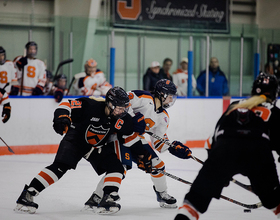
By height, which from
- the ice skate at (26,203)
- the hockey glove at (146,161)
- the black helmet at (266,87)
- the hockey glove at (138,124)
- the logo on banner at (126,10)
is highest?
the logo on banner at (126,10)

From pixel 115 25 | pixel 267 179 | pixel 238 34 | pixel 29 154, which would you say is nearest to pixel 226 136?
pixel 267 179

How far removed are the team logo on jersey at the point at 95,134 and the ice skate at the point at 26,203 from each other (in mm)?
533

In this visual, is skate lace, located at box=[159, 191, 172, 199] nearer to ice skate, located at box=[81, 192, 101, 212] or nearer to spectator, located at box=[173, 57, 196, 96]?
ice skate, located at box=[81, 192, 101, 212]

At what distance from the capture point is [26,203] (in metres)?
3.07

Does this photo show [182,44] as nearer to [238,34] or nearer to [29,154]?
[238,34]

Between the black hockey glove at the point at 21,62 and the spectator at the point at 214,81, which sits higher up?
the black hockey glove at the point at 21,62

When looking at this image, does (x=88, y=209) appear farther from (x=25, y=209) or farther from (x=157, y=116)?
(x=157, y=116)

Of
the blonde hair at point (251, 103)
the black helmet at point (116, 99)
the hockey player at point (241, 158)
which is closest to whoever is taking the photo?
the hockey player at point (241, 158)

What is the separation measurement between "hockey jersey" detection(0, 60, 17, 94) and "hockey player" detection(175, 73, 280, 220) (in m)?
4.18

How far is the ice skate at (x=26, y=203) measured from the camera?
10.1ft

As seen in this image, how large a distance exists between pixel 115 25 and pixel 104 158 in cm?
395

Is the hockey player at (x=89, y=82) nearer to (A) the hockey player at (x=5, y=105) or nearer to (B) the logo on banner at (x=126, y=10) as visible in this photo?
(A) the hockey player at (x=5, y=105)

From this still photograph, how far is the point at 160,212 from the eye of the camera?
3363 mm

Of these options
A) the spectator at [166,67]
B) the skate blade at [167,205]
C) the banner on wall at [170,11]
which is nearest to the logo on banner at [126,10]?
the banner on wall at [170,11]
